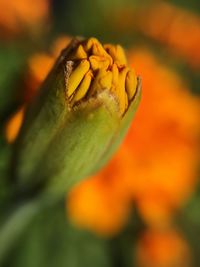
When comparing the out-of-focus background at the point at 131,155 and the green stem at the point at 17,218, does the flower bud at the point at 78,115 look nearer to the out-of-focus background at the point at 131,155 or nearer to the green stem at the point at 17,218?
the green stem at the point at 17,218

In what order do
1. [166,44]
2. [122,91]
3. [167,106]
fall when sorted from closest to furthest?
[122,91]
[167,106]
[166,44]

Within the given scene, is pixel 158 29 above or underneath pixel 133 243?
above

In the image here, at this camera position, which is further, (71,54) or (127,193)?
(127,193)

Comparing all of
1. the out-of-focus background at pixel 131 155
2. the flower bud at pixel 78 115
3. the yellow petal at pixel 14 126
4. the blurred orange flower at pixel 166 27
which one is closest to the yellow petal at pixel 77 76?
the flower bud at pixel 78 115

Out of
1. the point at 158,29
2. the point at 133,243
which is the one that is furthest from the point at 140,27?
the point at 133,243

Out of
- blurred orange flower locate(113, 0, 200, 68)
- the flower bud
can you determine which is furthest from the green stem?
blurred orange flower locate(113, 0, 200, 68)

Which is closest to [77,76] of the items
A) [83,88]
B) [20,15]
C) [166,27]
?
[83,88]

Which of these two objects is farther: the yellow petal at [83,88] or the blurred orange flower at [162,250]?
the blurred orange flower at [162,250]

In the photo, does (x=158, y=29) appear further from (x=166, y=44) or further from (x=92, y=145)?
(x=92, y=145)
